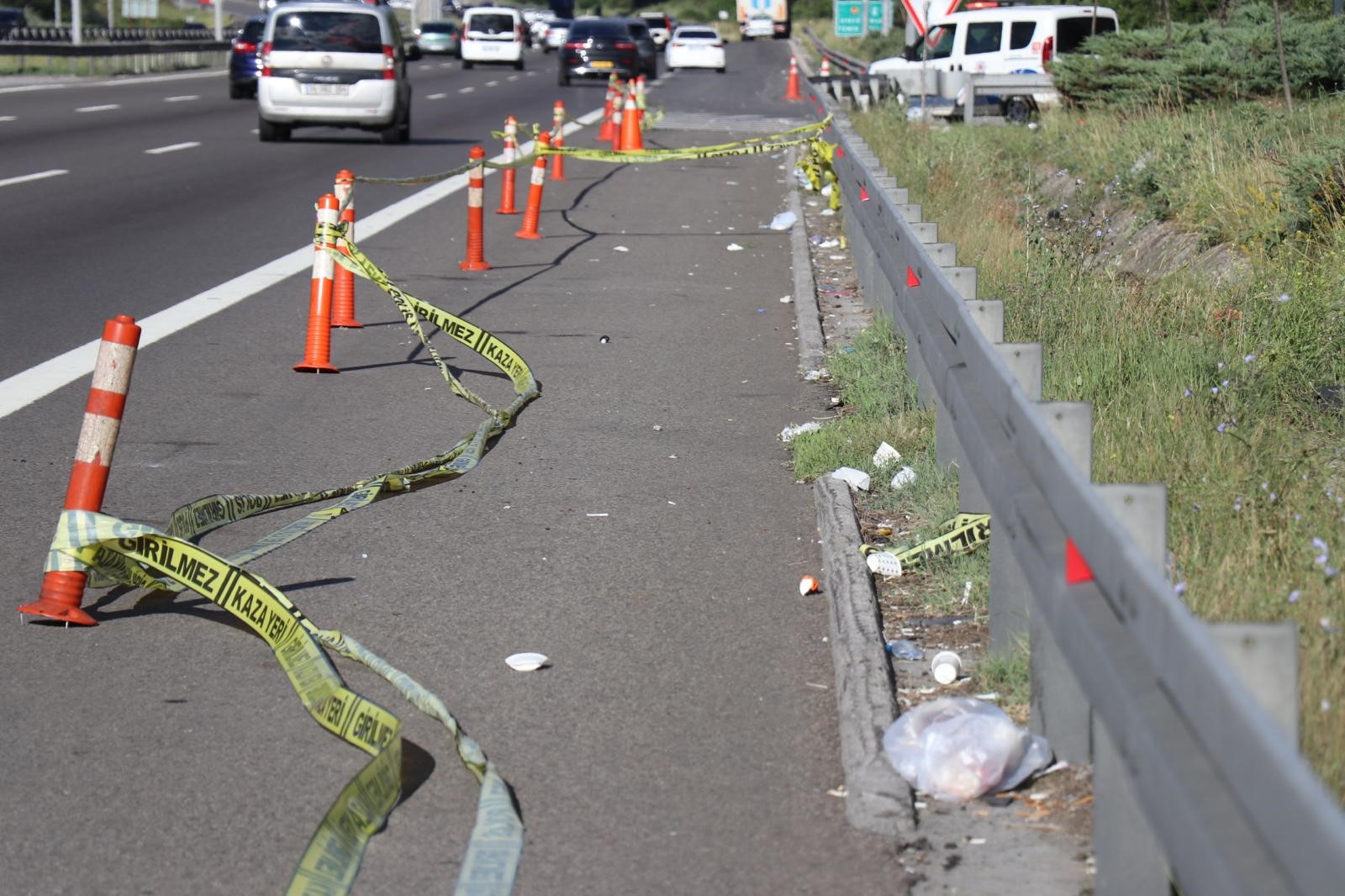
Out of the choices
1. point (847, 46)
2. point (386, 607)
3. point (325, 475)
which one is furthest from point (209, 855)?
point (847, 46)

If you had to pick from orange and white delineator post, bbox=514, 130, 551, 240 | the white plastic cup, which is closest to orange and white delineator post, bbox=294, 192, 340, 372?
the white plastic cup

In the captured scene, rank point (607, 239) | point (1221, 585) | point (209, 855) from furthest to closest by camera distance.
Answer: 1. point (607, 239)
2. point (1221, 585)
3. point (209, 855)

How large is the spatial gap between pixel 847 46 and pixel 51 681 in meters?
80.2

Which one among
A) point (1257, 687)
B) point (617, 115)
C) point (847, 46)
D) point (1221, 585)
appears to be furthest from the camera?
point (847, 46)

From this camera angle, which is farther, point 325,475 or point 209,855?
point 325,475

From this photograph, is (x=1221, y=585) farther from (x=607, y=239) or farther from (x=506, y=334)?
(x=607, y=239)

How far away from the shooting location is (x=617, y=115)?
1107 inches

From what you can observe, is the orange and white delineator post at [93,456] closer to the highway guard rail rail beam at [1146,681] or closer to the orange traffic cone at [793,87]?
the highway guard rail rail beam at [1146,681]

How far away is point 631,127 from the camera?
26.6 meters

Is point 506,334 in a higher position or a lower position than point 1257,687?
lower

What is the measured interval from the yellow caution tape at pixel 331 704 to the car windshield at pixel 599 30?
147 feet

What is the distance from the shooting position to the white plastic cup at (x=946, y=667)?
4926 millimetres

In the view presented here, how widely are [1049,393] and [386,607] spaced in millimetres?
2987

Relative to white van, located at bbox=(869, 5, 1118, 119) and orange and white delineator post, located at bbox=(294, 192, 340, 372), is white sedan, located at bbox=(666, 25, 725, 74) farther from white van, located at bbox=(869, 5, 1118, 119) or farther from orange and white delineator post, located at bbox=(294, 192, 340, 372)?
orange and white delineator post, located at bbox=(294, 192, 340, 372)
